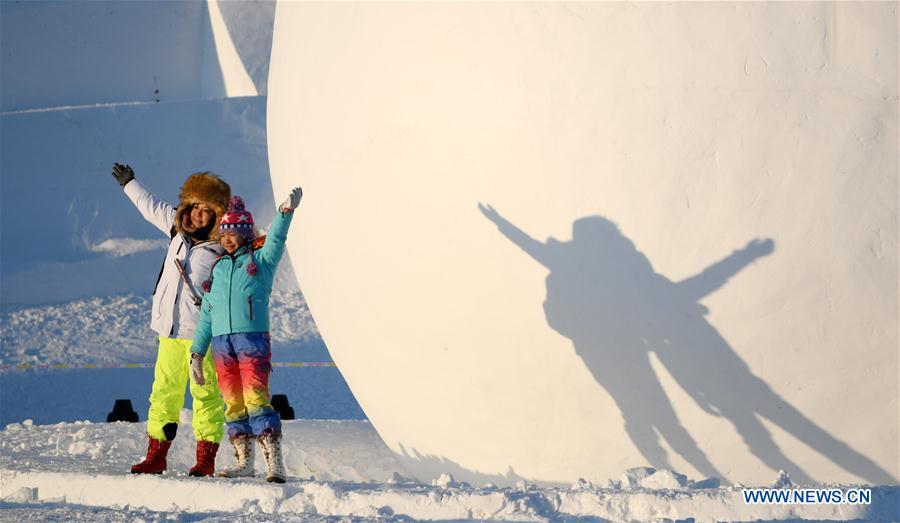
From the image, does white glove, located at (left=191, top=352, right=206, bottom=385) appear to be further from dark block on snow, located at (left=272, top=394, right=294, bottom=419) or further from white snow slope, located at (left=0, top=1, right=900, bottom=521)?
dark block on snow, located at (left=272, top=394, right=294, bottom=419)

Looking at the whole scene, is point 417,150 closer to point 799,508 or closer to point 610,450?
point 610,450

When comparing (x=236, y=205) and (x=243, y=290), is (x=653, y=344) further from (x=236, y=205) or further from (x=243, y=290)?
(x=236, y=205)

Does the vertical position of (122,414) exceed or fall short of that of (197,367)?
it exceeds it

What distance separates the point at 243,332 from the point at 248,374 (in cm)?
18

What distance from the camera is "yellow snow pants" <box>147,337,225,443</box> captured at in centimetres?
602

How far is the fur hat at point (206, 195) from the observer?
6.07 meters

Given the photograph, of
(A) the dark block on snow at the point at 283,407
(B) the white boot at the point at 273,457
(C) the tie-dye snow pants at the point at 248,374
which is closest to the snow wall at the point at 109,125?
(A) the dark block on snow at the point at 283,407

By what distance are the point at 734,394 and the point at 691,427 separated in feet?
0.80

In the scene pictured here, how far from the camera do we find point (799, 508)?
480 centimetres

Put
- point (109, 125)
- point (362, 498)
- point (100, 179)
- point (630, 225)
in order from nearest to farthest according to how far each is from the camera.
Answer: point (362, 498)
point (630, 225)
point (100, 179)
point (109, 125)

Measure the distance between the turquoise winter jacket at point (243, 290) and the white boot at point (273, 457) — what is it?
46cm

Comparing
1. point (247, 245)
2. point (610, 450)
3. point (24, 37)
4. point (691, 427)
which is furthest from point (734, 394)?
point (24, 37)

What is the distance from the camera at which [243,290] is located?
5613 mm

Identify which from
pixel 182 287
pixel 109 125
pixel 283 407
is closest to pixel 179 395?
pixel 182 287
